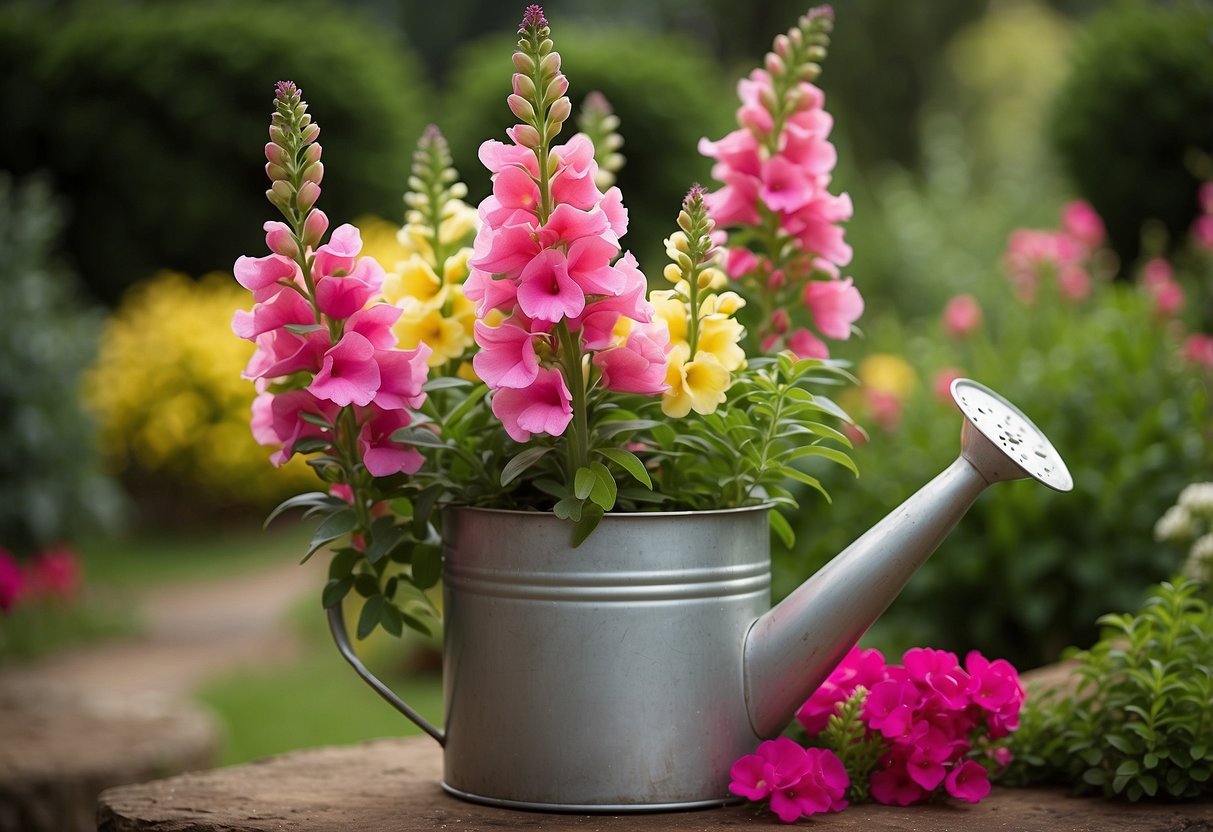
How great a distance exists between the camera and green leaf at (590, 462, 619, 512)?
4.32 feet

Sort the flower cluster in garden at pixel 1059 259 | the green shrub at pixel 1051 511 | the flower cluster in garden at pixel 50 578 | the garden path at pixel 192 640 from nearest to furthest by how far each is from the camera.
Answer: the green shrub at pixel 1051 511, the flower cluster in garden at pixel 1059 259, the garden path at pixel 192 640, the flower cluster in garden at pixel 50 578

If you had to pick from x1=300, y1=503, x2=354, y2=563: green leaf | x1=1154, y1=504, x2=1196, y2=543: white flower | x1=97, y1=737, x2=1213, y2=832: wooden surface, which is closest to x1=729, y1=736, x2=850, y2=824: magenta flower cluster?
x1=97, y1=737, x2=1213, y2=832: wooden surface

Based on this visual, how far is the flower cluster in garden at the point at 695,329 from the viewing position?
136cm

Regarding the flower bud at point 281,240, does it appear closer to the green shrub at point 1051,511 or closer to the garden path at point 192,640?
the green shrub at point 1051,511

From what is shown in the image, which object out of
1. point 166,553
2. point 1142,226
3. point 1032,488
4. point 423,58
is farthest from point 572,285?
point 423,58

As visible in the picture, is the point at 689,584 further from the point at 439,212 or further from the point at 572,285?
the point at 439,212

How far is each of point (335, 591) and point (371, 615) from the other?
0.05 meters

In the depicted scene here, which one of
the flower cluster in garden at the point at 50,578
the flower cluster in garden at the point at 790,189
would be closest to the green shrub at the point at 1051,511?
the flower cluster in garden at the point at 790,189

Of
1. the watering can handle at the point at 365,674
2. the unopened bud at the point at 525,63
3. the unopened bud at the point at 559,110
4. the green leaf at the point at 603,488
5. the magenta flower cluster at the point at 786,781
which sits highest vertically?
the unopened bud at the point at 525,63

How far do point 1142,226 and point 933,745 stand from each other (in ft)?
19.0

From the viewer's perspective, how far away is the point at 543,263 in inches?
50.3

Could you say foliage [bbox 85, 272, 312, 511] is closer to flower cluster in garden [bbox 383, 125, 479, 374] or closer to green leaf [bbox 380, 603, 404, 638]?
flower cluster in garden [bbox 383, 125, 479, 374]

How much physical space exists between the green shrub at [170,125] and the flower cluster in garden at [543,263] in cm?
788

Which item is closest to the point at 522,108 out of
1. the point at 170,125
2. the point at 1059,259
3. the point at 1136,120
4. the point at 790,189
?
the point at 790,189
